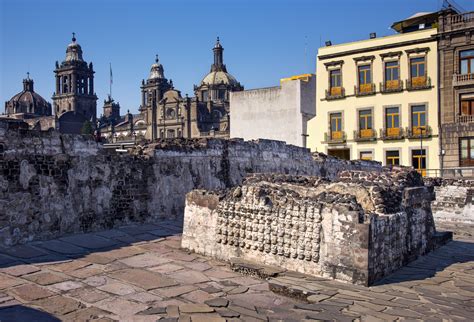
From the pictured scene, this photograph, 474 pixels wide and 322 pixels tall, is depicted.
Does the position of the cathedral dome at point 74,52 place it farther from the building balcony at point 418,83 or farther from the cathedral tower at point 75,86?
the building balcony at point 418,83

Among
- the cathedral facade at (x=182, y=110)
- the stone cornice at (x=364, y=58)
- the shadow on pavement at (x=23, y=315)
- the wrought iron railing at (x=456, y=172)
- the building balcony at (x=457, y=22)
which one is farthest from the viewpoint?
the cathedral facade at (x=182, y=110)

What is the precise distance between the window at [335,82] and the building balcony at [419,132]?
4.71 meters

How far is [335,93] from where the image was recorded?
28.9 m

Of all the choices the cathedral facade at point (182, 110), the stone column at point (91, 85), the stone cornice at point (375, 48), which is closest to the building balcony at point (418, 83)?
the stone cornice at point (375, 48)

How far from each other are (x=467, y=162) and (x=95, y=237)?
21.8 meters

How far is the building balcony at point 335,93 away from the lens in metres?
28.6

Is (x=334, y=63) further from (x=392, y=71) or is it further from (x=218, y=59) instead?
(x=218, y=59)

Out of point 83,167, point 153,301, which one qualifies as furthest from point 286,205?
point 83,167

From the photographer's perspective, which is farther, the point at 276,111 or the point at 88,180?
the point at 276,111

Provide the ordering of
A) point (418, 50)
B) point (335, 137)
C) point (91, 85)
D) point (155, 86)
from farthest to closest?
point (91, 85)
point (155, 86)
point (335, 137)
point (418, 50)

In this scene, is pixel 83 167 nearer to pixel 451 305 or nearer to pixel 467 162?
pixel 451 305

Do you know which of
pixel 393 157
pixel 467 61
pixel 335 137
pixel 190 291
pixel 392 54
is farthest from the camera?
pixel 335 137

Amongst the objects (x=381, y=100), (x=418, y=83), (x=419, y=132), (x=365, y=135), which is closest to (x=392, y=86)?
(x=381, y=100)

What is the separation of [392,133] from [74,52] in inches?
3064
